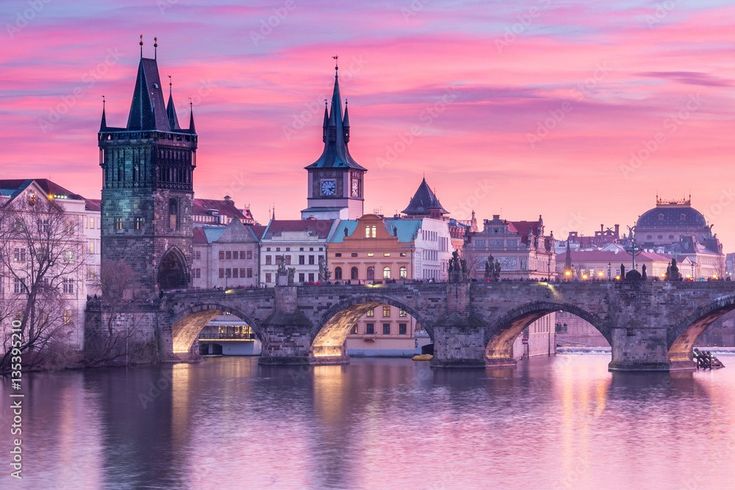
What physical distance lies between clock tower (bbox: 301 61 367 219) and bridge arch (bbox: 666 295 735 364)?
188 ft

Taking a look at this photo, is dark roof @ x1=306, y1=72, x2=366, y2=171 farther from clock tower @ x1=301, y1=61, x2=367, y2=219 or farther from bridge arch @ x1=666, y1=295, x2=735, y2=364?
bridge arch @ x1=666, y1=295, x2=735, y2=364

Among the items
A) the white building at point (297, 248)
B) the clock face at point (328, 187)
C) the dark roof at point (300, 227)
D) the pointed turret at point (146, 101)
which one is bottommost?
the white building at point (297, 248)

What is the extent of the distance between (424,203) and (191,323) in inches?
2236

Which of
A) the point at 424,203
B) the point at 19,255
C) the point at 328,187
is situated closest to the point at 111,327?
the point at 19,255

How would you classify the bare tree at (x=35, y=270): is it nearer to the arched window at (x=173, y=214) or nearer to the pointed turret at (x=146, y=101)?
the pointed turret at (x=146, y=101)

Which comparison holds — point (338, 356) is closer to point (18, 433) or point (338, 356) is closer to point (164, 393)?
point (164, 393)

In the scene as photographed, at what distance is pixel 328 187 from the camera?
178000 millimetres

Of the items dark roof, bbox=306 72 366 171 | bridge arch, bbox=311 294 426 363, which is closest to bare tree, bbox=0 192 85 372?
bridge arch, bbox=311 294 426 363

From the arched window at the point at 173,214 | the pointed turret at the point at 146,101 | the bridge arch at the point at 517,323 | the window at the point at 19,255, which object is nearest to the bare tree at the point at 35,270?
the window at the point at 19,255

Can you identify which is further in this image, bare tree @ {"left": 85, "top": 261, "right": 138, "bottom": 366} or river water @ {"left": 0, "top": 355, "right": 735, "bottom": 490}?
bare tree @ {"left": 85, "top": 261, "right": 138, "bottom": 366}

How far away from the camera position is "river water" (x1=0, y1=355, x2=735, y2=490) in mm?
75375

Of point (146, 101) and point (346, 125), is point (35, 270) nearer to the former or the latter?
point (146, 101)

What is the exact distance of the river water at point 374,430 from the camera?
75.4 m

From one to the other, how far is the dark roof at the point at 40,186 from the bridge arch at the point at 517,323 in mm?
31645
